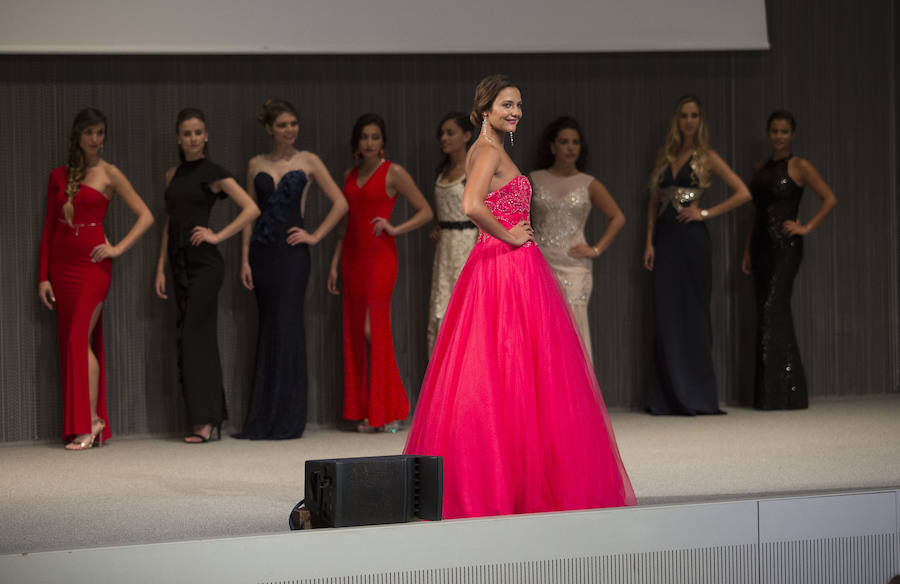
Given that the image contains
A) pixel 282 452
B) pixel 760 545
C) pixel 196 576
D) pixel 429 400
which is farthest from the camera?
pixel 282 452

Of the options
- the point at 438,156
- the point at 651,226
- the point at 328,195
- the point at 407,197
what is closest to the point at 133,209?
the point at 328,195

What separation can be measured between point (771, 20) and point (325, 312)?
3.25 metres

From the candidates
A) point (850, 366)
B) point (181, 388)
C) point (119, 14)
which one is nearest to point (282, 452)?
point (181, 388)

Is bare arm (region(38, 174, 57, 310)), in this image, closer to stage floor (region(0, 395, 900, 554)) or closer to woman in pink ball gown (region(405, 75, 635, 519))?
stage floor (region(0, 395, 900, 554))

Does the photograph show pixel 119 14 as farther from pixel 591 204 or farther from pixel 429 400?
pixel 429 400

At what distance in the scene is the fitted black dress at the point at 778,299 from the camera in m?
6.59

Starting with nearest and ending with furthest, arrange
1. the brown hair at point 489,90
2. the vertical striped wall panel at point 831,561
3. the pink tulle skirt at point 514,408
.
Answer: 1. the vertical striped wall panel at point 831,561
2. the pink tulle skirt at point 514,408
3. the brown hair at point 489,90

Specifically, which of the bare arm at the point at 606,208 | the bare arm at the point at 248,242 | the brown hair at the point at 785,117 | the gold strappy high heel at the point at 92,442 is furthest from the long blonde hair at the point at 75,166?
the brown hair at the point at 785,117

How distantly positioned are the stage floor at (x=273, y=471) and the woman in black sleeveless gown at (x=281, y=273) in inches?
8.0

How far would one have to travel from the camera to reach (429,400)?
141 inches

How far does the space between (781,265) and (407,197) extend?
225 cm

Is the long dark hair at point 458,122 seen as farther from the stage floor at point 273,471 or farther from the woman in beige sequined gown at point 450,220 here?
the stage floor at point 273,471

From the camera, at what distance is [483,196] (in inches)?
140
